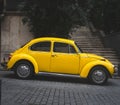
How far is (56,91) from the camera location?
561 inches

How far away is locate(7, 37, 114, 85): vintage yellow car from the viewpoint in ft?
58.0

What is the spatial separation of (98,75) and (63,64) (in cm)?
145

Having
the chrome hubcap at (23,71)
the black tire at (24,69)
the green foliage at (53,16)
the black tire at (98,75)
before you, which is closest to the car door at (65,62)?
the black tire at (98,75)

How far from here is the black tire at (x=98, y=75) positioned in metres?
17.6

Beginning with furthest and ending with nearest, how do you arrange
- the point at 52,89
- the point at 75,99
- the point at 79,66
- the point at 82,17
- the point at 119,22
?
the point at 119,22, the point at 82,17, the point at 79,66, the point at 52,89, the point at 75,99

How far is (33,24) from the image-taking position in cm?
2442

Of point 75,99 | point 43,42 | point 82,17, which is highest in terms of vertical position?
point 82,17

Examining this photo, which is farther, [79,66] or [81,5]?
[81,5]

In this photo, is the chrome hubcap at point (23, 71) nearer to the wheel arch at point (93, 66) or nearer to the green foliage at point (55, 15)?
the wheel arch at point (93, 66)

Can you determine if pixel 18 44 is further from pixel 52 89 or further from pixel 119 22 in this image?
pixel 52 89

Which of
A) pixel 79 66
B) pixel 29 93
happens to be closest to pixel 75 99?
pixel 29 93

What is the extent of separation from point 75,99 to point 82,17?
11558mm

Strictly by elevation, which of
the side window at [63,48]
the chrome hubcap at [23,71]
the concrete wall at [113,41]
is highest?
the concrete wall at [113,41]

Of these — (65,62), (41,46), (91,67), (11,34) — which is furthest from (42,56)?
(11,34)
